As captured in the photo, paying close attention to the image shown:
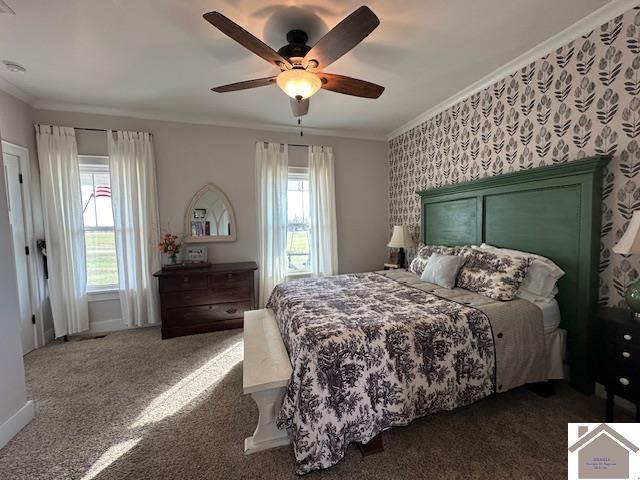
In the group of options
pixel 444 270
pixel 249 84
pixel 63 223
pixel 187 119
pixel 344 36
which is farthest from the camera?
pixel 187 119

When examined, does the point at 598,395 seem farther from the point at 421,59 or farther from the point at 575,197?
the point at 421,59

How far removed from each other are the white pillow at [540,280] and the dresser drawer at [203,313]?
2.94 metres

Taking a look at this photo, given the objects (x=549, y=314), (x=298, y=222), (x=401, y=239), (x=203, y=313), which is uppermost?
(x=298, y=222)

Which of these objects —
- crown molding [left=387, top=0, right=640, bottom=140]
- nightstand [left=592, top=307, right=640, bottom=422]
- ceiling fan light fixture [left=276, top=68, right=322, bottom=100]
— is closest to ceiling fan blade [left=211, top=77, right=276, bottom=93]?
ceiling fan light fixture [left=276, top=68, right=322, bottom=100]

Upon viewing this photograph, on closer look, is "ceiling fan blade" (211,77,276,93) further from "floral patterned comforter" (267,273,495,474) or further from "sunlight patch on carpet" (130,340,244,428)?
"sunlight patch on carpet" (130,340,244,428)

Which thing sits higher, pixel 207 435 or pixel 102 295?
pixel 102 295

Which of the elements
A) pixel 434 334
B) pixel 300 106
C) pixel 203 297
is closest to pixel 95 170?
pixel 203 297

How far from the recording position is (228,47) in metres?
2.18

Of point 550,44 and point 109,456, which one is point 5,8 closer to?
point 109,456

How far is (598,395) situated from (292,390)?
2.29 metres

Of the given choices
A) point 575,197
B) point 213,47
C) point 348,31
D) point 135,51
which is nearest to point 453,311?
point 575,197

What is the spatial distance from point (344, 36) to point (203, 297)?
9.90 feet

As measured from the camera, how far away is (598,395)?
201 centimetres

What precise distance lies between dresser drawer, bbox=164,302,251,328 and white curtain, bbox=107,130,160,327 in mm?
524
